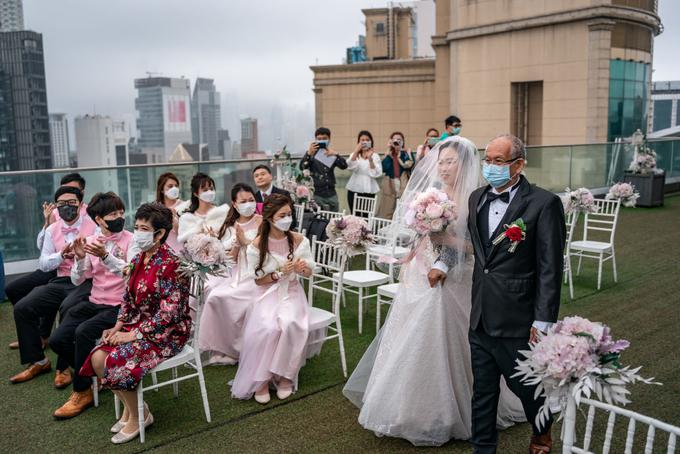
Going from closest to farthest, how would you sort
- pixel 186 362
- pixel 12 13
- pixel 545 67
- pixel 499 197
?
pixel 499 197 → pixel 186 362 → pixel 545 67 → pixel 12 13

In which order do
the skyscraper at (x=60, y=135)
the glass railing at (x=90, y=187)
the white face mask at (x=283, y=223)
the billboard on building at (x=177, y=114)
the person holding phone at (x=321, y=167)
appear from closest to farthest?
the white face mask at (x=283, y=223) < the glass railing at (x=90, y=187) < the person holding phone at (x=321, y=167) < the skyscraper at (x=60, y=135) < the billboard on building at (x=177, y=114)

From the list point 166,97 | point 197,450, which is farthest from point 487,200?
point 166,97

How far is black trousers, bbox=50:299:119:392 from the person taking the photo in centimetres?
491

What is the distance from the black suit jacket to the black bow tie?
0.18 feet

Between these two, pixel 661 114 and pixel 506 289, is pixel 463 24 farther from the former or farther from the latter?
pixel 661 114

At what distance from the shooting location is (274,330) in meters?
5.13

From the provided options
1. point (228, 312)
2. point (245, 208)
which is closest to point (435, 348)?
point (228, 312)

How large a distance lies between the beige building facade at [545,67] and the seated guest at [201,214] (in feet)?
54.3

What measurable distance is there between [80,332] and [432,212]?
289 centimetres

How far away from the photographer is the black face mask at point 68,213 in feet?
19.3

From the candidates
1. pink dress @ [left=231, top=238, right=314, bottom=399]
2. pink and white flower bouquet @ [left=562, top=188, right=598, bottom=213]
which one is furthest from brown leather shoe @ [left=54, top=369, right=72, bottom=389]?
pink and white flower bouquet @ [left=562, top=188, right=598, bottom=213]

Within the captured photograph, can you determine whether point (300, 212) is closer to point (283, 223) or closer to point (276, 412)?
point (283, 223)

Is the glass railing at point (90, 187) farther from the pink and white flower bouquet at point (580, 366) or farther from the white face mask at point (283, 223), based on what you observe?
the pink and white flower bouquet at point (580, 366)

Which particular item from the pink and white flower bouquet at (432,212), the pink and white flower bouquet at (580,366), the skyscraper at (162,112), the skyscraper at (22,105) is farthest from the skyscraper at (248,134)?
the skyscraper at (162,112)
